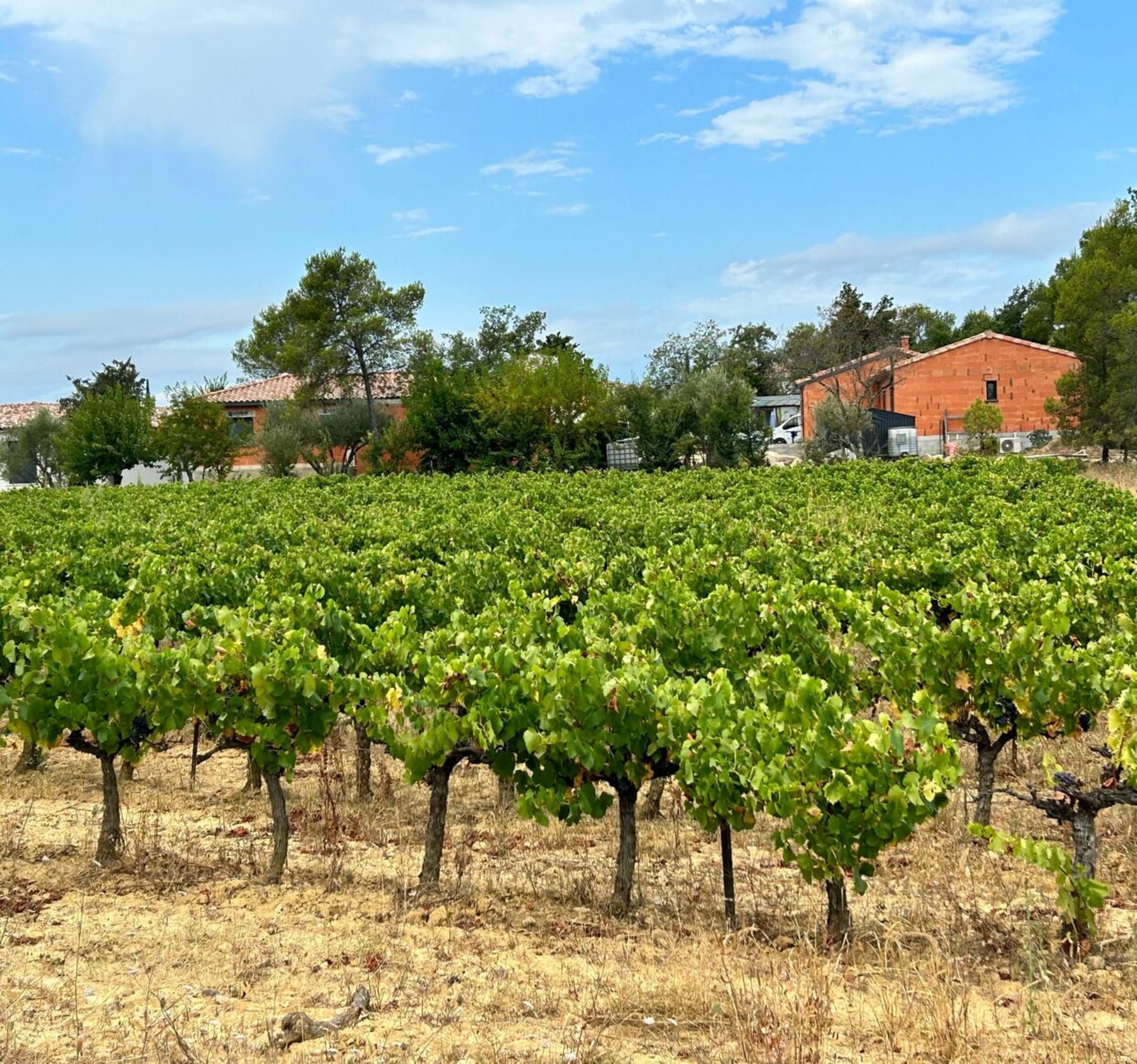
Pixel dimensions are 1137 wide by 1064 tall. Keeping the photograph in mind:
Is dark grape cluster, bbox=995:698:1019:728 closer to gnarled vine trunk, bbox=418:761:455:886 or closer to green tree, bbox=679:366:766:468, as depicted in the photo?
gnarled vine trunk, bbox=418:761:455:886

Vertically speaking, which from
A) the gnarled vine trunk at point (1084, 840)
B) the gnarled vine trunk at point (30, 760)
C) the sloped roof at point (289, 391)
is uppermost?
the sloped roof at point (289, 391)

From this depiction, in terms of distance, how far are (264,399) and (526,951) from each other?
2327 inches

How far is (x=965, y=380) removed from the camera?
57875 mm

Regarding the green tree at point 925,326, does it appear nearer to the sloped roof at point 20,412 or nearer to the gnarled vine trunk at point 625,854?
the sloped roof at point 20,412

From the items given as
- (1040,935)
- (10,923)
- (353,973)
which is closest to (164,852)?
(10,923)

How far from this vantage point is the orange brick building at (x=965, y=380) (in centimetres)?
5691

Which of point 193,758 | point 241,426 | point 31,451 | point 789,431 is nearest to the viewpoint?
point 193,758

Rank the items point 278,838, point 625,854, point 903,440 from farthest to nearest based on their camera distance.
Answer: point 903,440
point 278,838
point 625,854

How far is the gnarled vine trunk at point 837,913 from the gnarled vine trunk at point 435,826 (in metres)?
2.50

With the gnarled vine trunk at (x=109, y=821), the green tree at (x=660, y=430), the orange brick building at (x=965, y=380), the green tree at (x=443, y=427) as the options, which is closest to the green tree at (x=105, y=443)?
the green tree at (x=443, y=427)

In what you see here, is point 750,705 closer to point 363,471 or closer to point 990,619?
point 990,619

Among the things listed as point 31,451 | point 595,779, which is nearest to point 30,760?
point 595,779

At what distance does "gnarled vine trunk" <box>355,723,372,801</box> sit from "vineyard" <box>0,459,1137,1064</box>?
4 centimetres

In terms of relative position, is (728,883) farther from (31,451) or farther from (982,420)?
(31,451)
